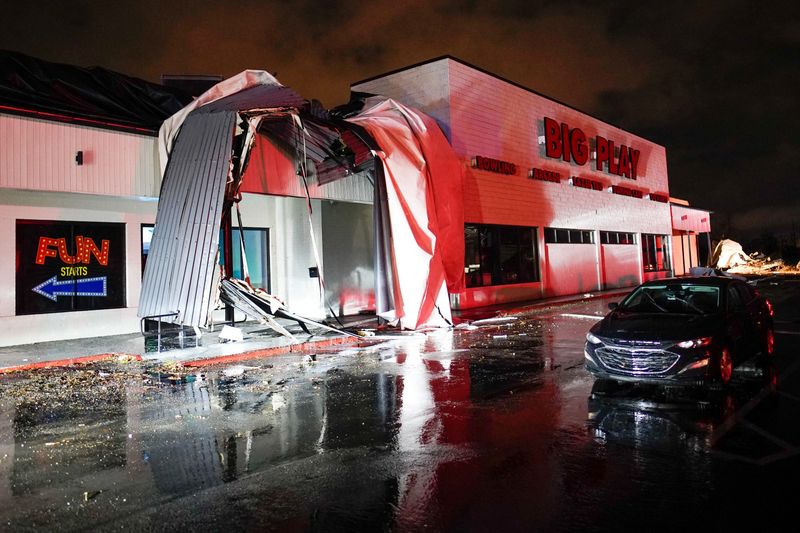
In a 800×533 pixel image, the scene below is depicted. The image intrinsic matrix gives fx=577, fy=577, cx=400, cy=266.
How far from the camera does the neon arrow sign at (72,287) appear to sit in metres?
13.7

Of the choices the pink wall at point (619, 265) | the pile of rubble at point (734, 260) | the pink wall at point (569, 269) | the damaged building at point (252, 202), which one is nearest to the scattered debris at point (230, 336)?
the damaged building at point (252, 202)

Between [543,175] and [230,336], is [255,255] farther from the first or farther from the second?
[543,175]

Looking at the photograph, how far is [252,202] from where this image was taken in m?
18.1

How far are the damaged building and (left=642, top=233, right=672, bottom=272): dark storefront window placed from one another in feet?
52.8

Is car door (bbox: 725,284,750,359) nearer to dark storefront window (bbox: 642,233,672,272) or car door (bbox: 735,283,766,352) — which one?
car door (bbox: 735,283,766,352)

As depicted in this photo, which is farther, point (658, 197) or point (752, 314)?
point (658, 197)

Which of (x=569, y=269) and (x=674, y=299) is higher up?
(x=569, y=269)

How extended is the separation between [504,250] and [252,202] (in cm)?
1148

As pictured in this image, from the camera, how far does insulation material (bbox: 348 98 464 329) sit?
52.4 feet

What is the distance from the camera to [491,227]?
24250 millimetres

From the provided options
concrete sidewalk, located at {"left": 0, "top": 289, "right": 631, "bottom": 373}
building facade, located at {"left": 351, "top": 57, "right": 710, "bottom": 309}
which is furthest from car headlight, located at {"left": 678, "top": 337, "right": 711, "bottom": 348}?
building facade, located at {"left": 351, "top": 57, "right": 710, "bottom": 309}

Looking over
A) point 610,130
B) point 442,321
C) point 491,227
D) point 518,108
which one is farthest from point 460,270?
point 610,130

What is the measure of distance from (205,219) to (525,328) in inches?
345

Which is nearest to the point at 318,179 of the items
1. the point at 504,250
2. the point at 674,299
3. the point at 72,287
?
the point at 72,287
